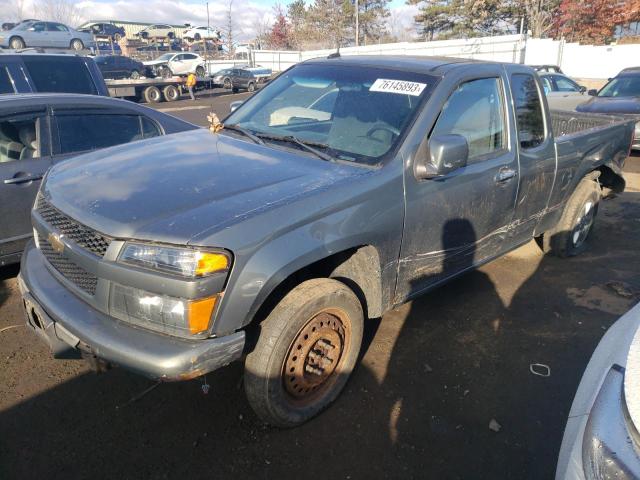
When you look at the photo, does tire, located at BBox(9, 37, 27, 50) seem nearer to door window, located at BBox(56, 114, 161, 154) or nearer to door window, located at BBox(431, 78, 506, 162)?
door window, located at BBox(56, 114, 161, 154)

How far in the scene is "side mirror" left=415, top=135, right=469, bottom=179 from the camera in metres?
2.65

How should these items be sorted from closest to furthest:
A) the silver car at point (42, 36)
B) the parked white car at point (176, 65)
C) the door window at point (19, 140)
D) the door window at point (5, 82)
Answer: the door window at point (19, 140)
the door window at point (5, 82)
the silver car at point (42, 36)
the parked white car at point (176, 65)

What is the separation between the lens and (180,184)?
94.0 inches

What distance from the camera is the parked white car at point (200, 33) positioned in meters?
46.8

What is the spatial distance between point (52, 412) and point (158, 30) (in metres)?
54.1

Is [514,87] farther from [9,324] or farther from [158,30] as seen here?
[158,30]

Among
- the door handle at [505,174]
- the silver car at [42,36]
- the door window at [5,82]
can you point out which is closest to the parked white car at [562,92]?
the door handle at [505,174]

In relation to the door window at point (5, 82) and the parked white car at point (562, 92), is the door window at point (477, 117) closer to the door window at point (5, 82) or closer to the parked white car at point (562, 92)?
the door window at point (5, 82)

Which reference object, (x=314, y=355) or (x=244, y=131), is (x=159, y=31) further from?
(x=314, y=355)

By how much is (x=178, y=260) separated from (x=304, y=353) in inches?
35.9

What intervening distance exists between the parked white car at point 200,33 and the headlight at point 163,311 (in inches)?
1990

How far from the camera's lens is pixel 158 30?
4903 centimetres

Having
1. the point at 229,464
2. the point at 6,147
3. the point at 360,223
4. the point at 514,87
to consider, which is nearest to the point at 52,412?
the point at 229,464

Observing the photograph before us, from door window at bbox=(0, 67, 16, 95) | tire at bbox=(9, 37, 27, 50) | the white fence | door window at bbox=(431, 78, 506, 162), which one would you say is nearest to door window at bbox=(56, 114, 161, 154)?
door window at bbox=(0, 67, 16, 95)
